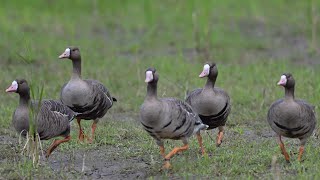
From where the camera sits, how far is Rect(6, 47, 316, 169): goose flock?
9.28 meters

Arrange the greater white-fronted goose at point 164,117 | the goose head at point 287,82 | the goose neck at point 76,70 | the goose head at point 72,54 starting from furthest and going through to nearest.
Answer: the goose head at point 72,54
the goose neck at point 76,70
the goose head at point 287,82
the greater white-fronted goose at point 164,117

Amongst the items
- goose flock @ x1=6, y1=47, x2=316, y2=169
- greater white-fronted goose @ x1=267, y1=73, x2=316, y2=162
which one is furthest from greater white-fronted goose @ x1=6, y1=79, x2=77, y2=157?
greater white-fronted goose @ x1=267, y1=73, x2=316, y2=162

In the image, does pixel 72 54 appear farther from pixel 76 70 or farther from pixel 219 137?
pixel 219 137

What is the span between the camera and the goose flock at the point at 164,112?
928 centimetres

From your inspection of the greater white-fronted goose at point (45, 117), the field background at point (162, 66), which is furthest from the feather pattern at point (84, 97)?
the field background at point (162, 66)

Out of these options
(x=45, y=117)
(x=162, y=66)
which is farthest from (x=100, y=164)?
(x=162, y=66)

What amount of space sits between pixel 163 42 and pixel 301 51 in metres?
2.73

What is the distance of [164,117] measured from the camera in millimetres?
9195

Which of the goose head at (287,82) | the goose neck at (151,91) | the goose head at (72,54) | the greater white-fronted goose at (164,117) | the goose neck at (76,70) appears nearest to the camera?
the greater white-fronted goose at (164,117)

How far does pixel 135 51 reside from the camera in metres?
16.2

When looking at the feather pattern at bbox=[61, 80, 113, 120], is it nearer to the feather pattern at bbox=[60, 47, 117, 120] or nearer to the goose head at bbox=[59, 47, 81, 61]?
the feather pattern at bbox=[60, 47, 117, 120]

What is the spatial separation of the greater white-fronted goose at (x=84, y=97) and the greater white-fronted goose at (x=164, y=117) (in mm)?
1537

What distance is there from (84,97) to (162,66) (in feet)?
15.1

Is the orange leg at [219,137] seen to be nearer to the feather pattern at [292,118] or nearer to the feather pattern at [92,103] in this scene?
the feather pattern at [292,118]
